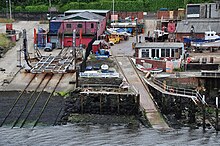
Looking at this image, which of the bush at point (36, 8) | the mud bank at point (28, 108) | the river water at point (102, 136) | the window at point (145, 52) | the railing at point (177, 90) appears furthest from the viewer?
the bush at point (36, 8)

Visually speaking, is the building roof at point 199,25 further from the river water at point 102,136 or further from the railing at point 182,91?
the river water at point 102,136

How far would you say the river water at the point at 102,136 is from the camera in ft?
90.5

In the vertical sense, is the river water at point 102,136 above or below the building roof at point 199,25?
below

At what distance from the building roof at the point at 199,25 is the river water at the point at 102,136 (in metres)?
18.5

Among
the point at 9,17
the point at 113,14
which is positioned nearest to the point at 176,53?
the point at 113,14

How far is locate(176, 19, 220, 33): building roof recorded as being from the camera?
46.9 meters

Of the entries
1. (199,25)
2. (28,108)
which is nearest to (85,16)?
(199,25)

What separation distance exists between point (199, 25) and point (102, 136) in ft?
70.6

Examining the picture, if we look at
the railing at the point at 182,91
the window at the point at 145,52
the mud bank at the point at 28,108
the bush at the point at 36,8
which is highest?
the bush at the point at 36,8

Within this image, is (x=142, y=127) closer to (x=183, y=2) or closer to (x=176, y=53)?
(x=176, y=53)

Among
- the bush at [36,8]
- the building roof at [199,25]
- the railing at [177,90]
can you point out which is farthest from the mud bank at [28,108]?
the bush at [36,8]

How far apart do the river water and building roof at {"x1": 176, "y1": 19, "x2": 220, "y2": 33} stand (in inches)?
729

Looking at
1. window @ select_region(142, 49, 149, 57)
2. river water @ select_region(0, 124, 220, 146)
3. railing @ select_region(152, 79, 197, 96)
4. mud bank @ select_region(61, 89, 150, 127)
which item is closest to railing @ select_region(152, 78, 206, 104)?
railing @ select_region(152, 79, 197, 96)

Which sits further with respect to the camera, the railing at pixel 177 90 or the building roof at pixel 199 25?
the building roof at pixel 199 25
